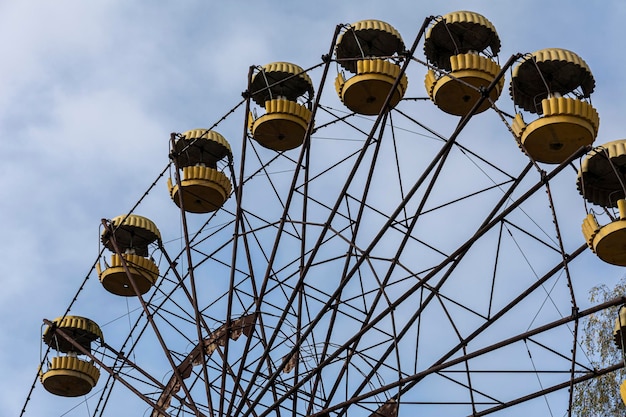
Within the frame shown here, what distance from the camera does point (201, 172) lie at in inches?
1026

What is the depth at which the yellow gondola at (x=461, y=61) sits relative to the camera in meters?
22.7

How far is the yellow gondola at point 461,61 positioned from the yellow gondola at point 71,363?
996 centimetres

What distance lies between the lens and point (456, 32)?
927 inches

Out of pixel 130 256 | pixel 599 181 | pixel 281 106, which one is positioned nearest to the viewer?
pixel 599 181

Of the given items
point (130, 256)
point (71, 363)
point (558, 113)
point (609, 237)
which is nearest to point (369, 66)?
point (558, 113)

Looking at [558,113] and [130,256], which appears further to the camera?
[130,256]

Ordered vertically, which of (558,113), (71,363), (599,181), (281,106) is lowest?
(599,181)

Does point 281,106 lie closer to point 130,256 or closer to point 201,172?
point 201,172

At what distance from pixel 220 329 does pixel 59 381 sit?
190 inches

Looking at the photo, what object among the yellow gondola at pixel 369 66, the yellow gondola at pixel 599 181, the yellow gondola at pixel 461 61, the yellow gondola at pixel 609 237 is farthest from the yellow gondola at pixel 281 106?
the yellow gondola at pixel 609 237

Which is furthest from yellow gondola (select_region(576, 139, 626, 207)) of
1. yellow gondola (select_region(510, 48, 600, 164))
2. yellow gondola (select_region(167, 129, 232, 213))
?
yellow gondola (select_region(167, 129, 232, 213))

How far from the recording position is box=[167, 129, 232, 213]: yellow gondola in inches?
1026

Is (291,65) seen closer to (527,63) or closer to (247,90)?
(247,90)

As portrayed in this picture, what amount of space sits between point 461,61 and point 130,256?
9.04 metres
